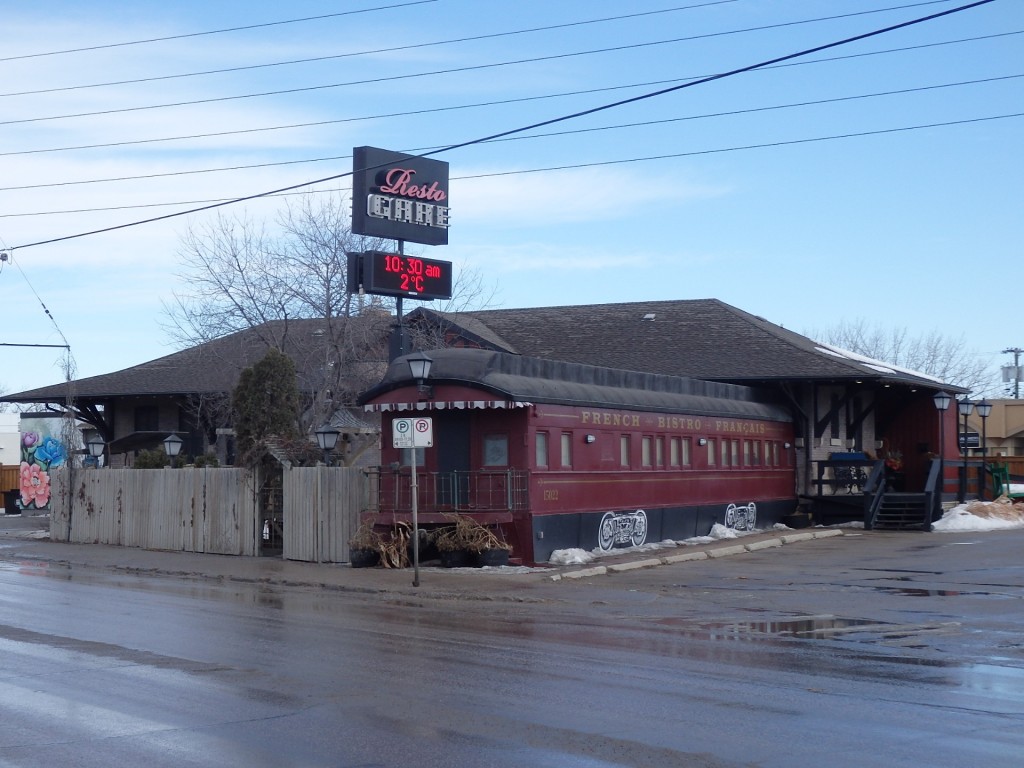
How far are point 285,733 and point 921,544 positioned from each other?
23.4 meters

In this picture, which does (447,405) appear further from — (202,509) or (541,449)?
Answer: (202,509)

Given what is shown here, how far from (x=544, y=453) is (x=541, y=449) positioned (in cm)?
11

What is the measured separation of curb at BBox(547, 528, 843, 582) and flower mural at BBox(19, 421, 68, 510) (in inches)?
1051

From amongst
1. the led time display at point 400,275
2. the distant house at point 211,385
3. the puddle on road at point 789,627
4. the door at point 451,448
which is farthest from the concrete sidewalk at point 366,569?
the led time display at point 400,275

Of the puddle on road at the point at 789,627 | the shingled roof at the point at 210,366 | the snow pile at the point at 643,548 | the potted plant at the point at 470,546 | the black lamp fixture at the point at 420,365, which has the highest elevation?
the shingled roof at the point at 210,366

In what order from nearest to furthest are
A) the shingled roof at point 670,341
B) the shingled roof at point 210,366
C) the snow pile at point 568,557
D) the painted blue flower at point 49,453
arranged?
the snow pile at point 568,557 → the shingled roof at point 210,366 → the shingled roof at point 670,341 → the painted blue flower at point 49,453

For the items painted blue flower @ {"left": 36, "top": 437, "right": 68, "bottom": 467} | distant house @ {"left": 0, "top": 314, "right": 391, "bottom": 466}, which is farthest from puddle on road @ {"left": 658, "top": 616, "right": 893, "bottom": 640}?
painted blue flower @ {"left": 36, "top": 437, "right": 68, "bottom": 467}

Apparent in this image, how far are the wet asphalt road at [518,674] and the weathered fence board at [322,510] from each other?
12.5 ft

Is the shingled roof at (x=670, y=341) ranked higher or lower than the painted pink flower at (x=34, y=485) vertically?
higher

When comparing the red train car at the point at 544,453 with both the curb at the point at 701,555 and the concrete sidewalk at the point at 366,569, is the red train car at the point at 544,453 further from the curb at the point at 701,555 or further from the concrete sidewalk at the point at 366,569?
the curb at the point at 701,555

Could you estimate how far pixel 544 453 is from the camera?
2409 cm

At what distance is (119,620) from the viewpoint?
607 inches

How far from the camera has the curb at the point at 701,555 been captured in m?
22.2

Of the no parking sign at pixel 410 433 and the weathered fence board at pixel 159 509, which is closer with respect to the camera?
the no parking sign at pixel 410 433
